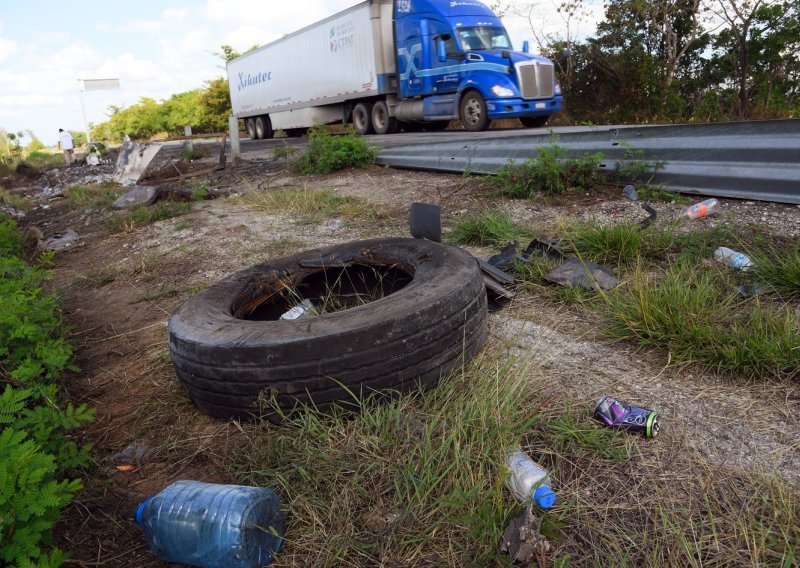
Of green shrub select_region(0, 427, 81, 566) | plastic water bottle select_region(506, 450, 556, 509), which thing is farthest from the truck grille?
green shrub select_region(0, 427, 81, 566)

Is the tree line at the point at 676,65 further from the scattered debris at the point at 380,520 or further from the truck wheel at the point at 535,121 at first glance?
the scattered debris at the point at 380,520

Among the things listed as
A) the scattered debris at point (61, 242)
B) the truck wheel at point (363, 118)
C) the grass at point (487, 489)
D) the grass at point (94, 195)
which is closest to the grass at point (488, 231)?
the grass at point (487, 489)

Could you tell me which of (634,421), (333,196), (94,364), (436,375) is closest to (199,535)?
(436,375)

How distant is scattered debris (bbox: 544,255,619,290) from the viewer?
122 inches

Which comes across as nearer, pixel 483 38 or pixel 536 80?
pixel 536 80

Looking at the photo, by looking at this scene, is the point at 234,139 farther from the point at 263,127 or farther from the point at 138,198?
the point at 263,127

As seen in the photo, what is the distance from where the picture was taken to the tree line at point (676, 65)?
39.6ft

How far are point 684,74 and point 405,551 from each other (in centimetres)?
1632

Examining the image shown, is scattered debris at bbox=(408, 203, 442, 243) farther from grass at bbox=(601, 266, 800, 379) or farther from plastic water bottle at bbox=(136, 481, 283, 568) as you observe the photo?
plastic water bottle at bbox=(136, 481, 283, 568)

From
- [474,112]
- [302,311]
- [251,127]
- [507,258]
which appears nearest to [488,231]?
[507,258]

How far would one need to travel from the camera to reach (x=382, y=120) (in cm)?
1583

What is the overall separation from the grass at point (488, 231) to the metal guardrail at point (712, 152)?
1.28m

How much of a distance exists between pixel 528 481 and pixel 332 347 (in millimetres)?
801

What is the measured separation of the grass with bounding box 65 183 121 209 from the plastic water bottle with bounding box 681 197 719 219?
295 inches
